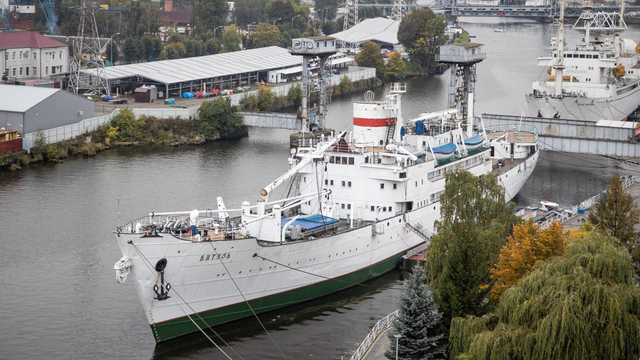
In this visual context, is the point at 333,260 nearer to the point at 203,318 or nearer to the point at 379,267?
the point at 379,267

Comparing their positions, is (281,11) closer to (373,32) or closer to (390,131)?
(373,32)

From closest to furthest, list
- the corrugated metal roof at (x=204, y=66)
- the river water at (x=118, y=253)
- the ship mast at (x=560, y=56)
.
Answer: the river water at (x=118, y=253) < the ship mast at (x=560, y=56) < the corrugated metal roof at (x=204, y=66)

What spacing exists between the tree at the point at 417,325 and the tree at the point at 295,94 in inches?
2675

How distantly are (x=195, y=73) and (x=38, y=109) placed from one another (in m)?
27.8

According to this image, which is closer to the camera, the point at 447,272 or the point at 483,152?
the point at 447,272

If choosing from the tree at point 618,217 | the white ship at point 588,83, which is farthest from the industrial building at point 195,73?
the tree at point 618,217

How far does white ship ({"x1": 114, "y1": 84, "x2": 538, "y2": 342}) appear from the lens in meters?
32.4

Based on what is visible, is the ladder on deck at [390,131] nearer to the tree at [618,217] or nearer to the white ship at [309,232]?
the white ship at [309,232]

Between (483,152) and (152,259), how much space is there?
89.8ft

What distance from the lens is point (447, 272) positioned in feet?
98.3

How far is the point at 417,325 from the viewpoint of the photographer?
90.6ft

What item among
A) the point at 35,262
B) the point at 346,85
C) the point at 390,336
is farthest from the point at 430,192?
the point at 346,85

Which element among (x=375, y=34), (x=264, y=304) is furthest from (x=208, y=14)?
(x=264, y=304)

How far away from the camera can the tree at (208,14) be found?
5295 inches
